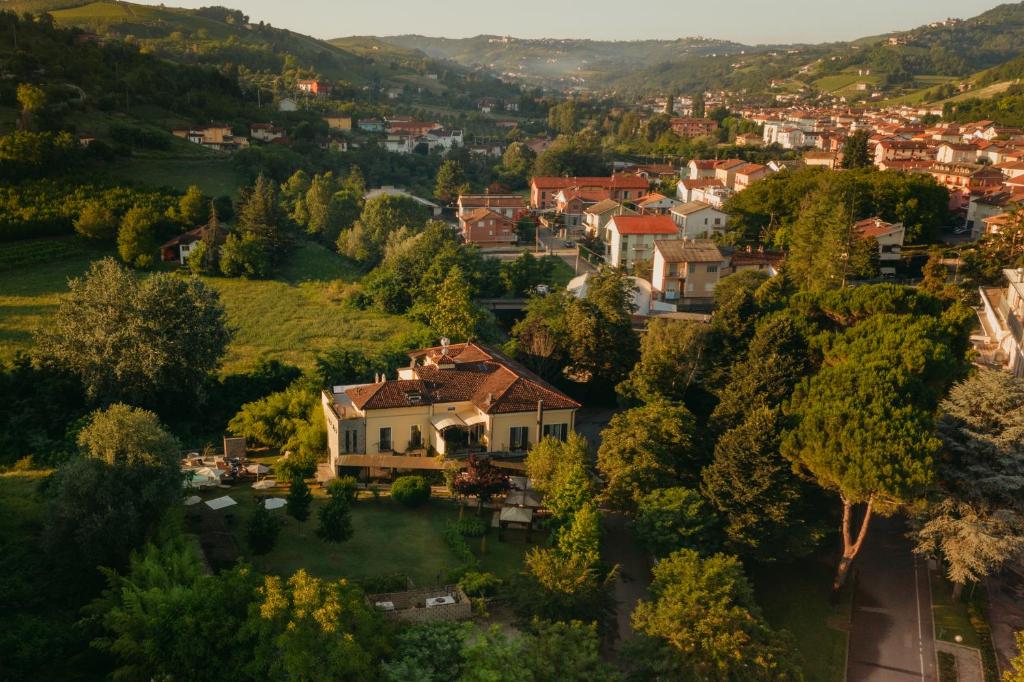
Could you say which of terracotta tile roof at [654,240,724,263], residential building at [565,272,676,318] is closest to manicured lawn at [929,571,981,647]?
residential building at [565,272,676,318]

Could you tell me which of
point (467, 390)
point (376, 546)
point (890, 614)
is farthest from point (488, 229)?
point (890, 614)

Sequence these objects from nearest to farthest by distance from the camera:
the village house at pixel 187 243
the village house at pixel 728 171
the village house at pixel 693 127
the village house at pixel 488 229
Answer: the village house at pixel 187 243 < the village house at pixel 488 229 < the village house at pixel 728 171 < the village house at pixel 693 127

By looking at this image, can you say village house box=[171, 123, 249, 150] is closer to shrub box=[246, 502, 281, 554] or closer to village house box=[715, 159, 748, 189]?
village house box=[715, 159, 748, 189]

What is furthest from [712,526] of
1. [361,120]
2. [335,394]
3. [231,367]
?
[361,120]

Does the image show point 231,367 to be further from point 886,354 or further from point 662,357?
point 886,354

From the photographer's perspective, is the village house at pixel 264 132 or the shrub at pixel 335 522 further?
the village house at pixel 264 132

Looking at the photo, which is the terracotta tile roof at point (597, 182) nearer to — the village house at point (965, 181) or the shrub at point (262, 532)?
the village house at point (965, 181)

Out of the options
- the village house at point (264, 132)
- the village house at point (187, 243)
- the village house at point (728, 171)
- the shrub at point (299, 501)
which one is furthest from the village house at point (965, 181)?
the village house at point (264, 132)

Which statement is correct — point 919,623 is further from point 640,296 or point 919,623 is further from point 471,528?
point 640,296
